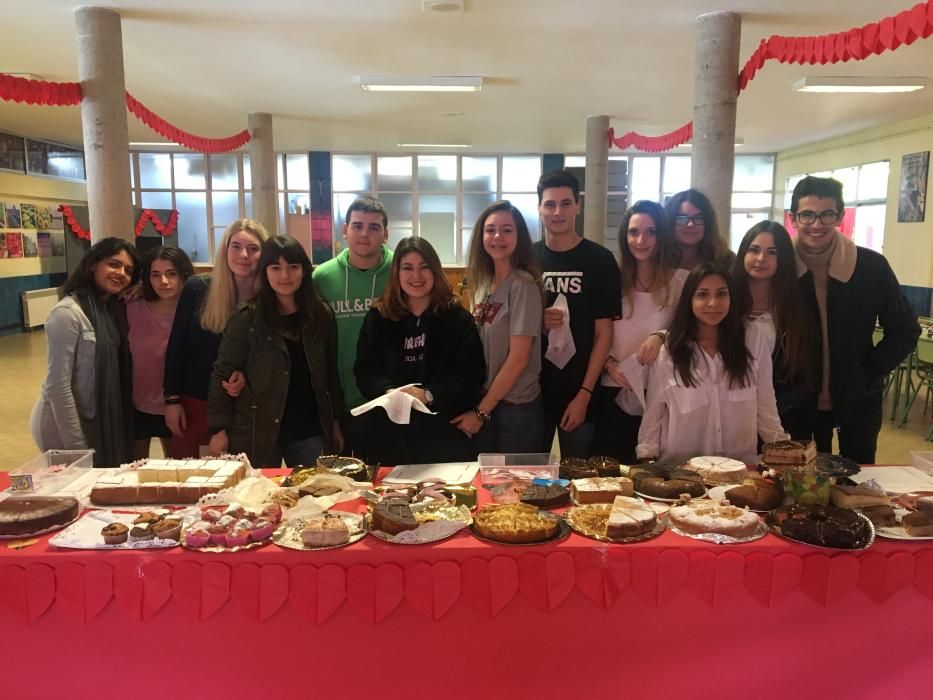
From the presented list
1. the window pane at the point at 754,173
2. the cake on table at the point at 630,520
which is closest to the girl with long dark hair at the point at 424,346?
the cake on table at the point at 630,520

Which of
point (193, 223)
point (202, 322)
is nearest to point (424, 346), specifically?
point (202, 322)

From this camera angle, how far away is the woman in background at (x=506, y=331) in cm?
273

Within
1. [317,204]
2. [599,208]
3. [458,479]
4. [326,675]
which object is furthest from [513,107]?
[326,675]

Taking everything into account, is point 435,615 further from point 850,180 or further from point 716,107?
point 850,180

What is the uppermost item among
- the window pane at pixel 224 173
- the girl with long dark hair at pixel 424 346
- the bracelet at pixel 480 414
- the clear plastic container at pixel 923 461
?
the window pane at pixel 224 173

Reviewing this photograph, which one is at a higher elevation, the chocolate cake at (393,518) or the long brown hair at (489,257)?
the long brown hair at (489,257)

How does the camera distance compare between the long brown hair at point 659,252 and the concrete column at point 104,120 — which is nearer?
the long brown hair at point 659,252

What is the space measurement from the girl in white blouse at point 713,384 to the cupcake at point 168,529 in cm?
162

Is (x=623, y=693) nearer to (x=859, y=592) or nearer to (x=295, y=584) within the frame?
(x=859, y=592)

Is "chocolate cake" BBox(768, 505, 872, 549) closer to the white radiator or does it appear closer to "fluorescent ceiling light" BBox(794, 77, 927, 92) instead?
"fluorescent ceiling light" BBox(794, 77, 927, 92)

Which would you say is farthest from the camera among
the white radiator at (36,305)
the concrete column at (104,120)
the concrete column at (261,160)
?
the white radiator at (36,305)

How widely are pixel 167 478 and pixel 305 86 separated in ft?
25.1

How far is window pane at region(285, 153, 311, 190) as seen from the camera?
54.1 feet

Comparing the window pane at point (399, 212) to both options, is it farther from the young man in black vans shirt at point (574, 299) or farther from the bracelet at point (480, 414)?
the bracelet at point (480, 414)
